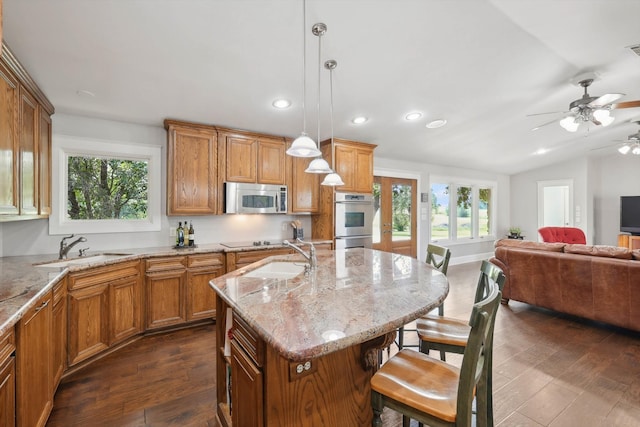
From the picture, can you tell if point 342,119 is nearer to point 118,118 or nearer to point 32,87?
point 118,118

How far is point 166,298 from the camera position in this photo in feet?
→ 9.94

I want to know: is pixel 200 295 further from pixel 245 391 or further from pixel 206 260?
pixel 245 391

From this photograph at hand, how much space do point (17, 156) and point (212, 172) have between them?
166 centimetres

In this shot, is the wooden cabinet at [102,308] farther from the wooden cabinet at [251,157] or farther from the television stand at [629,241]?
the television stand at [629,241]

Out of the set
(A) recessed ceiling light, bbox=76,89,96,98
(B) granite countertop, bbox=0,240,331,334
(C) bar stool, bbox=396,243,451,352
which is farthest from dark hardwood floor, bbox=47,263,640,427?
(A) recessed ceiling light, bbox=76,89,96,98

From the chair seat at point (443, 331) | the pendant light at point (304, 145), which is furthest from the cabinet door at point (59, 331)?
the chair seat at point (443, 331)

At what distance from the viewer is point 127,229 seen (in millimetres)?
3311

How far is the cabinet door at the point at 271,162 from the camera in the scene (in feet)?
12.5

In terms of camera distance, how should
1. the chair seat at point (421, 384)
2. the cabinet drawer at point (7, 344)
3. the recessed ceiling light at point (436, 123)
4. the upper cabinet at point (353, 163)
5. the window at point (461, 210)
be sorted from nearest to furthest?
the chair seat at point (421, 384) < the cabinet drawer at point (7, 344) < the recessed ceiling light at point (436, 123) < the upper cabinet at point (353, 163) < the window at point (461, 210)

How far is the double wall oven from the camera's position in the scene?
409cm

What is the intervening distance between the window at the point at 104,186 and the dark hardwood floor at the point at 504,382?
4.53 feet

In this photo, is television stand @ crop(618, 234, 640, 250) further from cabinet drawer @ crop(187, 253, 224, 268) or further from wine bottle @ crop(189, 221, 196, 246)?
wine bottle @ crop(189, 221, 196, 246)

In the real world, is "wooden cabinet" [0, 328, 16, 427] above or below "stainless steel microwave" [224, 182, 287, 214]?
below

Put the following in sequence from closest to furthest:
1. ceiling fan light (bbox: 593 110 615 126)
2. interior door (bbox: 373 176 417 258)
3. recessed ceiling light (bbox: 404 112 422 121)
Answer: ceiling fan light (bbox: 593 110 615 126) < recessed ceiling light (bbox: 404 112 422 121) < interior door (bbox: 373 176 417 258)
